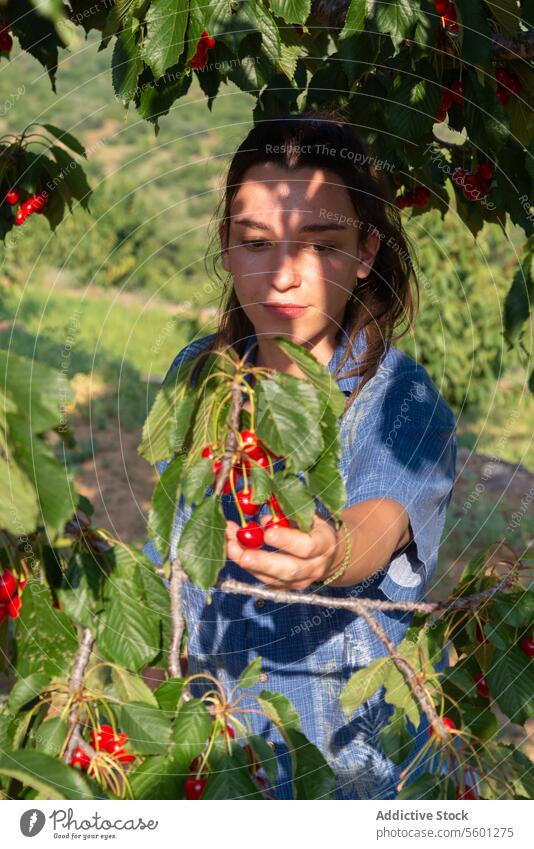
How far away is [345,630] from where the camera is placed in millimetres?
1682

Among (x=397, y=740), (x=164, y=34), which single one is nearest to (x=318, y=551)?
(x=397, y=740)

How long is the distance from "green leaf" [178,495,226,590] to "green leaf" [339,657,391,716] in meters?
0.33

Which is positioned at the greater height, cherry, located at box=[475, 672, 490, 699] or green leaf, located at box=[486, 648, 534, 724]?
cherry, located at box=[475, 672, 490, 699]

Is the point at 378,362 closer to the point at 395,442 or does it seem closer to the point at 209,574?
the point at 395,442

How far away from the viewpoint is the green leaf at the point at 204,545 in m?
1.01

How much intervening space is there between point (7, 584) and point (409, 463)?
61 cm

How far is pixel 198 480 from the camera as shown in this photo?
101 cm

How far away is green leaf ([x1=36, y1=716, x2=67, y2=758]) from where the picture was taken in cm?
103

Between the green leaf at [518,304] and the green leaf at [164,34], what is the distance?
0.95 meters

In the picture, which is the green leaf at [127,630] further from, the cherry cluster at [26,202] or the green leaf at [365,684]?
the cherry cluster at [26,202]

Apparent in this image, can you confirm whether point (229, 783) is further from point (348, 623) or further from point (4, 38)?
point (4, 38)

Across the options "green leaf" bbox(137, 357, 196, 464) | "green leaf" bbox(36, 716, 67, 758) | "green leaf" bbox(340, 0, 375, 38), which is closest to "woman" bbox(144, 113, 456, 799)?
"green leaf" bbox(340, 0, 375, 38)

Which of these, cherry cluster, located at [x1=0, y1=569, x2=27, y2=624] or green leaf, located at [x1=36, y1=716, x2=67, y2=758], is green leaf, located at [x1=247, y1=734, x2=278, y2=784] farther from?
cherry cluster, located at [x1=0, y1=569, x2=27, y2=624]

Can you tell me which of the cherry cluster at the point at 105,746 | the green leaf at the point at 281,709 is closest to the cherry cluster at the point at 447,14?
the green leaf at the point at 281,709
